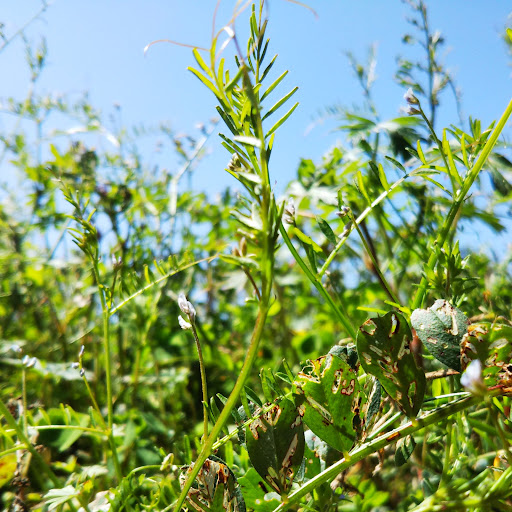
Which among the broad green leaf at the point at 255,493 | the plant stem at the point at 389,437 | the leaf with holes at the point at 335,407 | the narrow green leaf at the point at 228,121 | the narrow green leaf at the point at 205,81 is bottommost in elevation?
the broad green leaf at the point at 255,493

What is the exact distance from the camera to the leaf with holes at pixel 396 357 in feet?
0.94

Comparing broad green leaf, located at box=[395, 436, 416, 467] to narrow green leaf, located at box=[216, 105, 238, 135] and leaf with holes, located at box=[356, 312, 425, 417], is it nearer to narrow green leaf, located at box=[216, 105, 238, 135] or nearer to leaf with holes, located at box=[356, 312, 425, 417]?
leaf with holes, located at box=[356, 312, 425, 417]

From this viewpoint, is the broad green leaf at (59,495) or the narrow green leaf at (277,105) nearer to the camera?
the narrow green leaf at (277,105)

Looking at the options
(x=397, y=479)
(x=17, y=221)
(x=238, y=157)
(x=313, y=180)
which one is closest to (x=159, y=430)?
(x=397, y=479)

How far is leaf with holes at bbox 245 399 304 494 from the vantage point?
293mm

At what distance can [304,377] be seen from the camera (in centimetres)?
30

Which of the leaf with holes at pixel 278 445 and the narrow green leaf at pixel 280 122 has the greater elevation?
the narrow green leaf at pixel 280 122

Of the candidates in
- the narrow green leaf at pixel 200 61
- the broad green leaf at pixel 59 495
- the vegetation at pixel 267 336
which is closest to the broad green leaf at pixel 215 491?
the vegetation at pixel 267 336

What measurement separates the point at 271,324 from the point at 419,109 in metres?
0.97

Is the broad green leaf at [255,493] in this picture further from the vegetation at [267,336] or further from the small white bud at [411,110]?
the small white bud at [411,110]

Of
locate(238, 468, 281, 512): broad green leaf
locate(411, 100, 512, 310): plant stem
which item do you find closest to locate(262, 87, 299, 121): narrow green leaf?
locate(411, 100, 512, 310): plant stem

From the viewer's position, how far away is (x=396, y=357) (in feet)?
0.95

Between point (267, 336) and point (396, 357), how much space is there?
920 millimetres

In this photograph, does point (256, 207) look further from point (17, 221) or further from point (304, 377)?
point (17, 221)
